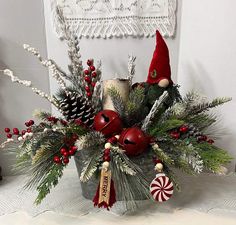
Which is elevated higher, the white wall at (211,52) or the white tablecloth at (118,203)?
the white wall at (211,52)

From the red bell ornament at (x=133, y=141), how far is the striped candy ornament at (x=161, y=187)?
0.22ft

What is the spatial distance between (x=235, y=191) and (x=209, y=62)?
37cm

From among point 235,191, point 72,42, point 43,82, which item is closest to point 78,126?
point 72,42

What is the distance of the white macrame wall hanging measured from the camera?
2.76 ft

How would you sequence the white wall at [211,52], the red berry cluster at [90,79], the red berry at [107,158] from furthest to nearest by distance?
the white wall at [211,52] → the red berry cluster at [90,79] → the red berry at [107,158]

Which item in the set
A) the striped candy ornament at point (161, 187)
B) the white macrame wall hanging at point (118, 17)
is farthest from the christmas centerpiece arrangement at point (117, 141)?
the white macrame wall hanging at point (118, 17)

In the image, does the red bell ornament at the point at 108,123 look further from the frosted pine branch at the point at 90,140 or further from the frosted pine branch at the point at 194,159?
the frosted pine branch at the point at 194,159

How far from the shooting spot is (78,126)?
2.03 feet

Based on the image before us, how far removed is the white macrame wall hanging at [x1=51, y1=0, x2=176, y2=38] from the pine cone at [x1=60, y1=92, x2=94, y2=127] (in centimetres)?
30

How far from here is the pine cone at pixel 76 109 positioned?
63cm

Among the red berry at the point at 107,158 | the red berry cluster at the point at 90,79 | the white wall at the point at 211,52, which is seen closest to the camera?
the red berry at the point at 107,158

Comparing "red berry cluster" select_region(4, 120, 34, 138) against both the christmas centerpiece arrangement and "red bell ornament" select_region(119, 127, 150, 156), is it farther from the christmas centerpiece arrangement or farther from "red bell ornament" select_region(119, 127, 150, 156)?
"red bell ornament" select_region(119, 127, 150, 156)

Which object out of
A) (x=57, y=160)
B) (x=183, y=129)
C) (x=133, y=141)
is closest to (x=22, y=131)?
(x=57, y=160)

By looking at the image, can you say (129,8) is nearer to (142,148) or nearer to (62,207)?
(142,148)
